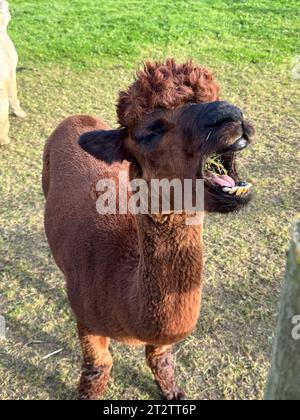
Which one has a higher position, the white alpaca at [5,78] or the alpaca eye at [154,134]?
the white alpaca at [5,78]

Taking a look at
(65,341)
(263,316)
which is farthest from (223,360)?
(65,341)

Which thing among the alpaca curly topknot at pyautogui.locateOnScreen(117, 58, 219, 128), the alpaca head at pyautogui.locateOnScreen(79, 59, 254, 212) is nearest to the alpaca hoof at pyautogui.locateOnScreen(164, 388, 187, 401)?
the alpaca head at pyautogui.locateOnScreen(79, 59, 254, 212)

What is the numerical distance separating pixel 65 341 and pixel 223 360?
1.08 meters

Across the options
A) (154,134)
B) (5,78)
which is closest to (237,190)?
(154,134)

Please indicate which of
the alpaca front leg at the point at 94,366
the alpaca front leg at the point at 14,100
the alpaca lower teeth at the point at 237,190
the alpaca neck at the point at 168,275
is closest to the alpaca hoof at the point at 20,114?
the alpaca front leg at the point at 14,100

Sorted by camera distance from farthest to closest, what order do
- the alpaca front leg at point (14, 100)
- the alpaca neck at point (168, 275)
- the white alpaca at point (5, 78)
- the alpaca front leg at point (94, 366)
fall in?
1. the alpaca front leg at point (14, 100)
2. the white alpaca at point (5, 78)
3. the alpaca front leg at point (94, 366)
4. the alpaca neck at point (168, 275)

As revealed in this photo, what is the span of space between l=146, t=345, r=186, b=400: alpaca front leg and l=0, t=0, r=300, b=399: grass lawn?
12cm

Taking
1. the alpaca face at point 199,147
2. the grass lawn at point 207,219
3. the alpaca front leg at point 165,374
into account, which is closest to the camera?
the alpaca face at point 199,147

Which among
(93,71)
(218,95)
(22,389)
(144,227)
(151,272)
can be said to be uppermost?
(93,71)

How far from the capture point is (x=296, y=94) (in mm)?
6652

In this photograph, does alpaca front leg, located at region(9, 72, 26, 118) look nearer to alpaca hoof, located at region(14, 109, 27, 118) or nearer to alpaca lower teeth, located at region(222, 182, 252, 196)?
alpaca hoof, located at region(14, 109, 27, 118)

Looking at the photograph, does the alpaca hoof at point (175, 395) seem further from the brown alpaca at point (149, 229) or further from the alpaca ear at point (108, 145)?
the alpaca ear at point (108, 145)

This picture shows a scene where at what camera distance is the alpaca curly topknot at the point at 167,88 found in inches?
69.8

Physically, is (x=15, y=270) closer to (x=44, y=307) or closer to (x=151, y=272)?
(x=44, y=307)
